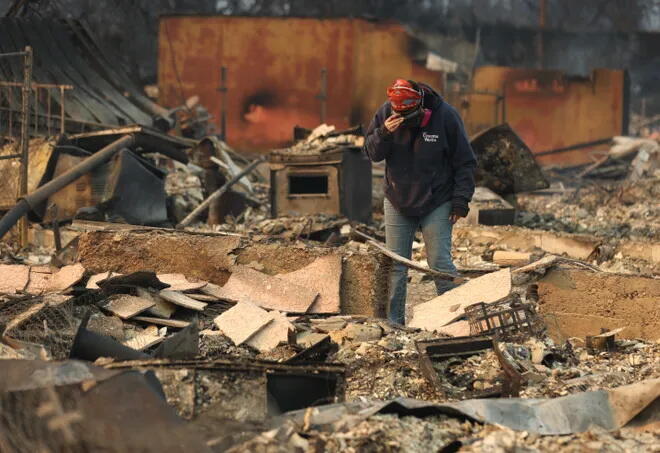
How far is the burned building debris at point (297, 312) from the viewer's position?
3.92 m

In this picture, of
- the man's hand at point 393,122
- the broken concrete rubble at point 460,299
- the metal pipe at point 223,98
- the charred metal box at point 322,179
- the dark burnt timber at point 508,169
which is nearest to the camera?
the broken concrete rubble at point 460,299

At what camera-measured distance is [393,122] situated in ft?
22.2

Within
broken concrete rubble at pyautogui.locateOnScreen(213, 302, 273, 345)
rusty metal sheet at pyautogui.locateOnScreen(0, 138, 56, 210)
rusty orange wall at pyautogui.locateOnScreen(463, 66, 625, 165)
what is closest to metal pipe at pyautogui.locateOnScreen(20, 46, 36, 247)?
rusty metal sheet at pyautogui.locateOnScreen(0, 138, 56, 210)

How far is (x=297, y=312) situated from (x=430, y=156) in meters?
1.40

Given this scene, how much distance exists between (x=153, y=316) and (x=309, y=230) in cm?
561

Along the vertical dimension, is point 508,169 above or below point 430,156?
below

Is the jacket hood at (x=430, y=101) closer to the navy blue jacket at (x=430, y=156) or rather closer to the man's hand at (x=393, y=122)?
the navy blue jacket at (x=430, y=156)

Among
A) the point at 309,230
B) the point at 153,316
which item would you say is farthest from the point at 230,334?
the point at 309,230

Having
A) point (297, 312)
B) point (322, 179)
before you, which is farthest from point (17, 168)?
point (297, 312)

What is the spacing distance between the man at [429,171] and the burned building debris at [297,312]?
0.49 ft

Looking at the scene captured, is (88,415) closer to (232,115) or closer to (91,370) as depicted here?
(91,370)

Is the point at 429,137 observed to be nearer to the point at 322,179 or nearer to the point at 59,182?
the point at 59,182

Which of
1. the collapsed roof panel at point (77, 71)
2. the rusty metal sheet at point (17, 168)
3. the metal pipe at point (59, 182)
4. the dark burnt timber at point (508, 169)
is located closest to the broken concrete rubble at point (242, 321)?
the metal pipe at point (59, 182)

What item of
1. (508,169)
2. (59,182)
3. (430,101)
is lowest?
(508,169)
